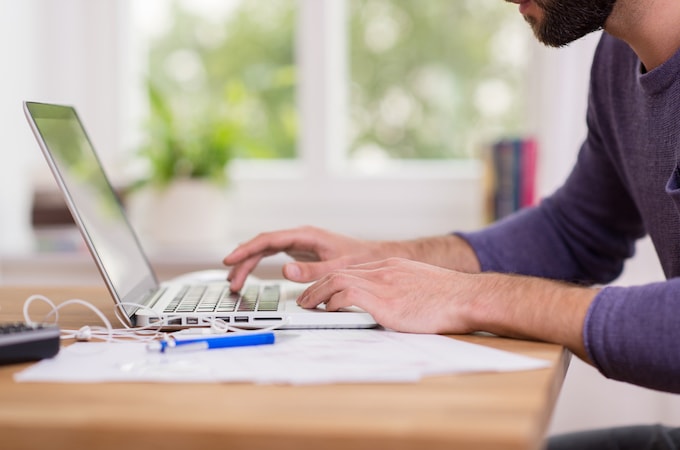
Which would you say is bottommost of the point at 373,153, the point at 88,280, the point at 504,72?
the point at 88,280

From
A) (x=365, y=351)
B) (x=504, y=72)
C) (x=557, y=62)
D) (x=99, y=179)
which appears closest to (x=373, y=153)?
(x=504, y=72)

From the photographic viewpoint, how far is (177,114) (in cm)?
286

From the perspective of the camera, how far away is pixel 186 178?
8.60 ft

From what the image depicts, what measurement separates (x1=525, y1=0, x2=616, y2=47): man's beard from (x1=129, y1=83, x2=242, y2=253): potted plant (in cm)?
137

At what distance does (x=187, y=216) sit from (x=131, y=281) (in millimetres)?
1438

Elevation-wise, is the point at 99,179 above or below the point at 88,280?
above

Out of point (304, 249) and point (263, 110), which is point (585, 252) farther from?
point (263, 110)

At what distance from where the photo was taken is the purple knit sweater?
1.28 metres

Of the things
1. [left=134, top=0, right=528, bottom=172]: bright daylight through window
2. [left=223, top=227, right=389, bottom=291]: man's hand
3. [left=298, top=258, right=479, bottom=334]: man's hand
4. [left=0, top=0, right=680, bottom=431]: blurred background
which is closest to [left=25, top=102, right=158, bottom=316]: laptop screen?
[left=223, top=227, right=389, bottom=291]: man's hand

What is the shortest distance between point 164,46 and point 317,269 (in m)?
1.89

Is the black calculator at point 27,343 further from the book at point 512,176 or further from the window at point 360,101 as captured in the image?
the window at point 360,101

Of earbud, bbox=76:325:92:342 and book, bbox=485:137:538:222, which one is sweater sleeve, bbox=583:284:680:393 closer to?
earbud, bbox=76:325:92:342

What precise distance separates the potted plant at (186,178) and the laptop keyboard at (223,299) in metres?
1.32

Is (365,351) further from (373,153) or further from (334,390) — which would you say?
(373,153)
